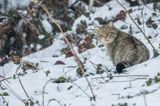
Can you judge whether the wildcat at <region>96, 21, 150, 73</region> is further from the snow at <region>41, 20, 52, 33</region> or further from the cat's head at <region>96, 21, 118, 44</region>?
the snow at <region>41, 20, 52, 33</region>

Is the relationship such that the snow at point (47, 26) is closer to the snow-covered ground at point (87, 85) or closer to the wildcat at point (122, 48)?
the snow-covered ground at point (87, 85)

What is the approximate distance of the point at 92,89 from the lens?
657cm

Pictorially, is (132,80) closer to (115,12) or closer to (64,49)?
(64,49)

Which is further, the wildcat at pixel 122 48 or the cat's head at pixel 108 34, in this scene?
the cat's head at pixel 108 34

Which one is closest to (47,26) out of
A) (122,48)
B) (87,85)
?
(122,48)

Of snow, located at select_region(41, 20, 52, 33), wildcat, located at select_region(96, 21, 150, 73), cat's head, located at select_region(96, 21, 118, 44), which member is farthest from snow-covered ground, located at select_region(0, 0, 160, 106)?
snow, located at select_region(41, 20, 52, 33)

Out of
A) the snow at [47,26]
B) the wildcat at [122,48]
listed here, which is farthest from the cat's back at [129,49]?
the snow at [47,26]

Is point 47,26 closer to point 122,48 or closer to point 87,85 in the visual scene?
point 122,48

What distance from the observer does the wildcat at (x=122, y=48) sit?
7305 mm

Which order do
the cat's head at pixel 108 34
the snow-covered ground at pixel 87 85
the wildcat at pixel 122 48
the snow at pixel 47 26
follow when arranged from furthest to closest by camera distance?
the snow at pixel 47 26, the cat's head at pixel 108 34, the wildcat at pixel 122 48, the snow-covered ground at pixel 87 85

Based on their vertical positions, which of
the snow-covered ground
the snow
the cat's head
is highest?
the snow

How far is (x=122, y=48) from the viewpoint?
25.2ft

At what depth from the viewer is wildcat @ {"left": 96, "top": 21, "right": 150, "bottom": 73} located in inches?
288

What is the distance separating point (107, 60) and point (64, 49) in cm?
200
